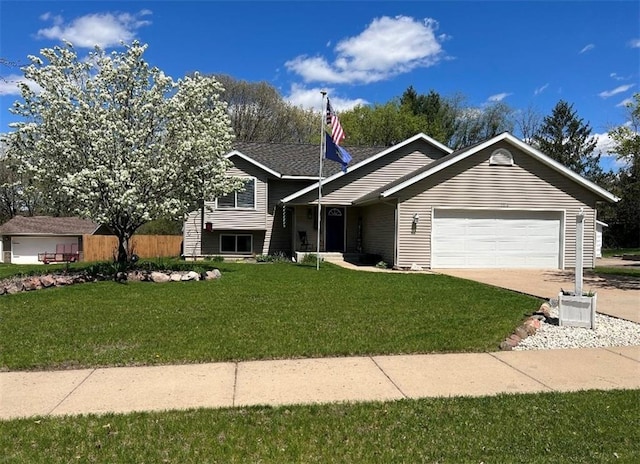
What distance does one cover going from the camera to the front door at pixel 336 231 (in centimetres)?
2305

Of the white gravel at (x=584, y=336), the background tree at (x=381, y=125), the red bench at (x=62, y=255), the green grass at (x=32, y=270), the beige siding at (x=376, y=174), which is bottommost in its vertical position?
the red bench at (x=62, y=255)

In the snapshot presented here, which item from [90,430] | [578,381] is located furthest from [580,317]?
[90,430]

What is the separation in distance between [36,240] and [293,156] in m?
23.7

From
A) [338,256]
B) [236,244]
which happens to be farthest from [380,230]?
[236,244]

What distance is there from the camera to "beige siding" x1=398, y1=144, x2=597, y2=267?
59.7 feet

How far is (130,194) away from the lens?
13.1m

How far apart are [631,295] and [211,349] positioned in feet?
32.8

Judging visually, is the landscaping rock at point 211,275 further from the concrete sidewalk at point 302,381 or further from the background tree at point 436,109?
the background tree at point 436,109

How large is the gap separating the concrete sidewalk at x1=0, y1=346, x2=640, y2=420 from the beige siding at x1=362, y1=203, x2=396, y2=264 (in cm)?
1263

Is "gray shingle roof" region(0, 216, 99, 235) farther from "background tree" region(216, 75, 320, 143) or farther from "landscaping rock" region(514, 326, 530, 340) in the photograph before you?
"landscaping rock" region(514, 326, 530, 340)

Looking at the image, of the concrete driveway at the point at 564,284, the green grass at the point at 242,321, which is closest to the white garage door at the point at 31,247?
the green grass at the point at 242,321

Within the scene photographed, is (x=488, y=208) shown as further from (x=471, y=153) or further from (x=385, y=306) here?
(x=385, y=306)

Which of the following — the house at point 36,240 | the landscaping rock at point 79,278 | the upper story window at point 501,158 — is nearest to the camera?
the landscaping rock at point 79,278

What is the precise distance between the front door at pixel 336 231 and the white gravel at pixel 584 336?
49.7 feet
